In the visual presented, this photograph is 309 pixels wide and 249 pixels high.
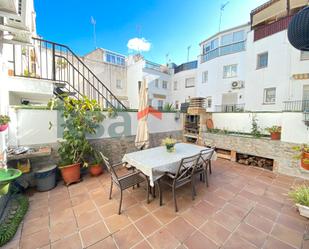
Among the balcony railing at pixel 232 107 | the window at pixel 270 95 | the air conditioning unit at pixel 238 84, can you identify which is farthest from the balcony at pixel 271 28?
the balcony railing at pixel 232 107

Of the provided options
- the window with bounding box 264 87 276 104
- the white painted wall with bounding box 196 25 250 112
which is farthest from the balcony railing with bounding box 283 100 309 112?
the white painted wall with bounding box 196 25 250 112

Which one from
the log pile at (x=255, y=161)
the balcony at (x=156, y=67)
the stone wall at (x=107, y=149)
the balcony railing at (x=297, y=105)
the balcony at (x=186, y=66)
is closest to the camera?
the stone wall at (x=107, y=149)

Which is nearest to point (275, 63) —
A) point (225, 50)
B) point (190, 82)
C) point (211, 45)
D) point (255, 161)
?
point (225, 50)

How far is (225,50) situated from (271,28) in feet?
9.56

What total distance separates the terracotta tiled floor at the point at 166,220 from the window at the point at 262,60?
8.47 m

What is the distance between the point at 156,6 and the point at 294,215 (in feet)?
29.1

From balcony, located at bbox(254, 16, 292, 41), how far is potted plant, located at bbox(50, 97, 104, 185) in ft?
35.4

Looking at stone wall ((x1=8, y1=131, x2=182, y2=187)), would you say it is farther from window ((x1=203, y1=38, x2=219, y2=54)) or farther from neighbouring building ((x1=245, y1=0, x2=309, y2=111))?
window ((x1=203, y1=38, x2=219, y2=54))

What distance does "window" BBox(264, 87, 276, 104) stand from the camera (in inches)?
336

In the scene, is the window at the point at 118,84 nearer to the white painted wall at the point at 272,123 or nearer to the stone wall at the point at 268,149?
the white painted wall at the point at 272,123

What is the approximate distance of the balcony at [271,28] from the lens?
7829mm

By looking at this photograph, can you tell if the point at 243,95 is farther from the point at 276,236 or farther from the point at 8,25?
the point at 8,25

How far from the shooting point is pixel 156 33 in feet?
34.7

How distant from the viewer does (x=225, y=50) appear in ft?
35.9
